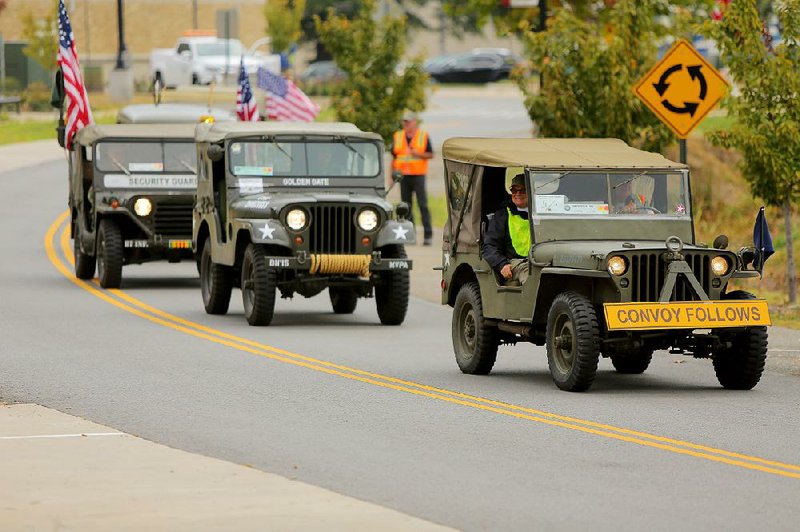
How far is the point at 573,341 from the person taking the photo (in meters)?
13.8

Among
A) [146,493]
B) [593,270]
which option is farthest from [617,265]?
[146,493]

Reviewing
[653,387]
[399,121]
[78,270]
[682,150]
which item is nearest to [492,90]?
[399,121]

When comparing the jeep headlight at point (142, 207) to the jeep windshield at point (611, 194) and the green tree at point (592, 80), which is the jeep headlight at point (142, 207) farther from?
the jeep windshield at point (611, 194)

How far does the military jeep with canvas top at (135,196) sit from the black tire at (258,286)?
4.29 metres

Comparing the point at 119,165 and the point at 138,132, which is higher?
the point at 138,132

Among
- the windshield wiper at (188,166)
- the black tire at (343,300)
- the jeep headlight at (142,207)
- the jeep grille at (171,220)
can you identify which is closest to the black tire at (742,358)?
the black tire at (343,300)

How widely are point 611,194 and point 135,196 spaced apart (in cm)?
1074

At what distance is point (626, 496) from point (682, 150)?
11128mm

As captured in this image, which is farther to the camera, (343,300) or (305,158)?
(343,300)

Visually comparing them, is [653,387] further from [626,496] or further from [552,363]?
[626,496]

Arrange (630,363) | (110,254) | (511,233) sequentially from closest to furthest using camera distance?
(511,233)
(630,363)
(110,254)

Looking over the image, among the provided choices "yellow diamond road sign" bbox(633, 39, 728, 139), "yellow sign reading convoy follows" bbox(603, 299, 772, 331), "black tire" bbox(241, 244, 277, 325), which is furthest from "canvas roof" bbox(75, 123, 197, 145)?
"yellow sign reading convoy follows" bbox(603, 299, 772, 331)

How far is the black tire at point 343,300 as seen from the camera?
21.9 m

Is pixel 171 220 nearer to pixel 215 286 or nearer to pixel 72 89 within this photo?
pixel 215 286
